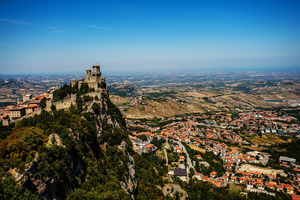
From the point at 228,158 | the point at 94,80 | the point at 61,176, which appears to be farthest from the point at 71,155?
the point at 228,158

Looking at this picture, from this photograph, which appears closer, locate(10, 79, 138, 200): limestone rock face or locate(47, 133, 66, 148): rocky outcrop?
locate(10, 79, 138, 200): limestone rock face

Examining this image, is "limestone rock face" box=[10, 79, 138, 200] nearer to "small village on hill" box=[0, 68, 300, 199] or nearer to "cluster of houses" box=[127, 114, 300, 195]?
"small village on hill" box=[0, 68, 300, 199]

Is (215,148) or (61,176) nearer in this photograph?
(61,176)

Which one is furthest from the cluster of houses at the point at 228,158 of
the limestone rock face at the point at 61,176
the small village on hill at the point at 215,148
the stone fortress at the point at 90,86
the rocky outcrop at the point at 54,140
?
the rocky outcrop at the point at 54,140

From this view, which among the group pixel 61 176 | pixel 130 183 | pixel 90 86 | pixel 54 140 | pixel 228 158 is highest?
pixel 90 86

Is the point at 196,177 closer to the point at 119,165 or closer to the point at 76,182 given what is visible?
the point at 119,165

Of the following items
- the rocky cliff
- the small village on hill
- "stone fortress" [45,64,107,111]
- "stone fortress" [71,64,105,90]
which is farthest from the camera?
"stone fortress" [71,64,105,90]

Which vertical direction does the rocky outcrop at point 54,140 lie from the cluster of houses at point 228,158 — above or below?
above

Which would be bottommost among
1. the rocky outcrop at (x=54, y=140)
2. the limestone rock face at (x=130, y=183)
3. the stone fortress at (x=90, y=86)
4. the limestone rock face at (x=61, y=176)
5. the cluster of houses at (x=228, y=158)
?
the cluster of houses at (x=228, y=158)

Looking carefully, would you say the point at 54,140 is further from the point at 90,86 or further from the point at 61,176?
the point at 90,86

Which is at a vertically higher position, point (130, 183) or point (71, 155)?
point (71, 155)

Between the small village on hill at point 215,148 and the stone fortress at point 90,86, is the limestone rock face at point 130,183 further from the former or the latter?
the stone fortress at point 90,86

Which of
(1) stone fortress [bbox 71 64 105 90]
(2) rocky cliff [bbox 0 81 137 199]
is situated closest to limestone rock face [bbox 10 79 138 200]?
(2) rocky cliff [bbox 0 81 137 199]
